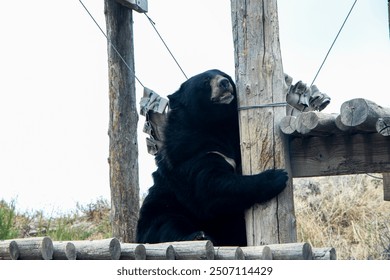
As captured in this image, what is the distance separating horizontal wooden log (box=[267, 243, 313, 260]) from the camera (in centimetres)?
405

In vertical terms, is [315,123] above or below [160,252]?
above

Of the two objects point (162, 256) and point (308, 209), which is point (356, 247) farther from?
point (162, 256)

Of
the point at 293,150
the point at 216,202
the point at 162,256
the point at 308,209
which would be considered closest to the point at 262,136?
the point at 293,150

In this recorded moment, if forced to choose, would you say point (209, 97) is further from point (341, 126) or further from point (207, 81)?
point (341, 126)

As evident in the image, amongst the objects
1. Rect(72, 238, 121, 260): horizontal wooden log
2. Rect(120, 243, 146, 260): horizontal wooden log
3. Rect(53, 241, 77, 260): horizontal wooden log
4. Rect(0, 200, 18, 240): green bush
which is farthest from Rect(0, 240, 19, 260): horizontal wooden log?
Rect(0, 200, 18, 240): green bush

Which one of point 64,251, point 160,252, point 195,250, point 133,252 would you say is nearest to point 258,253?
point 195,250

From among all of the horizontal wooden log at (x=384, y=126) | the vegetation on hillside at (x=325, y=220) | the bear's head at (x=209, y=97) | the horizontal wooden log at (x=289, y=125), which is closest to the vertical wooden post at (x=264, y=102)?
the horizontal wooden log at (x=289, y=125)

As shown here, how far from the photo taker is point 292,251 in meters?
4.12

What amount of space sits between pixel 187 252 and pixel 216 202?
758mm

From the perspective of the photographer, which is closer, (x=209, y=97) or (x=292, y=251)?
(x=292, y=251)

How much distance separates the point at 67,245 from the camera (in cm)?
452

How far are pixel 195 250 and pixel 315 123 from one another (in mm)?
942

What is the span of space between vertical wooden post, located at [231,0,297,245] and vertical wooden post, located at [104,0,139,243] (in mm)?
2592
